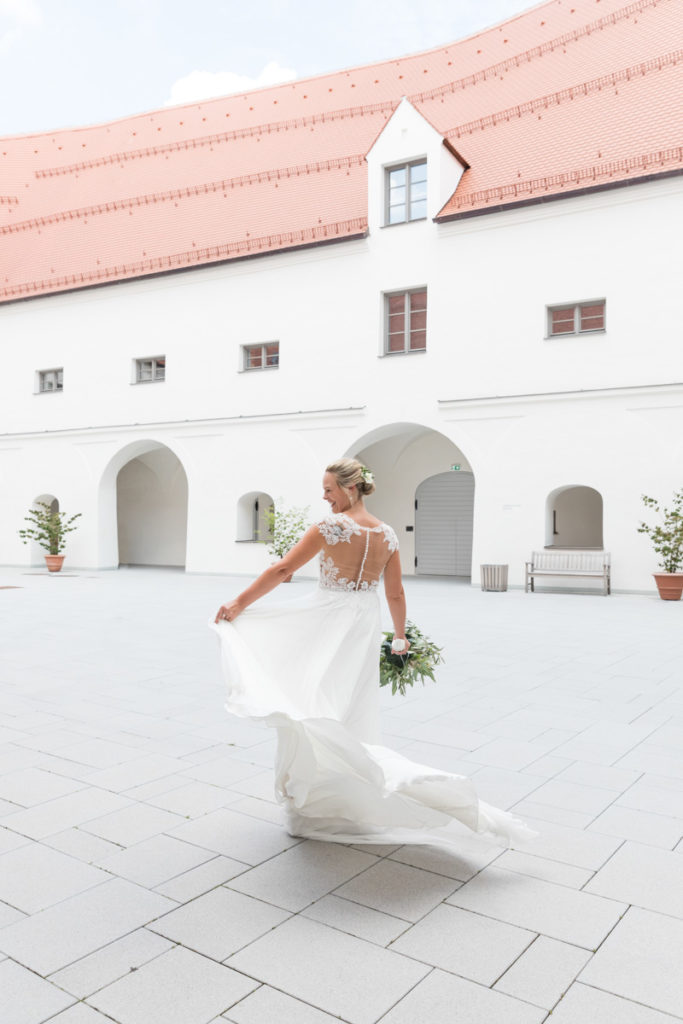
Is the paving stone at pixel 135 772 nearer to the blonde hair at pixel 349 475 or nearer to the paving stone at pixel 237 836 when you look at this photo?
the paving stone at pixel 237 836

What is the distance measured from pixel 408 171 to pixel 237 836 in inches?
776

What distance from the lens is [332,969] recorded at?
9.57ft

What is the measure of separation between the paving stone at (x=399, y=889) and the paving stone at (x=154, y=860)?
2.55 feet

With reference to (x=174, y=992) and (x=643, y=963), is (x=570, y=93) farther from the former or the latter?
(x=174, y=992)

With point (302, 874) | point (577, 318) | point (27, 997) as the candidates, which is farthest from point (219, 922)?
point (577, 318)

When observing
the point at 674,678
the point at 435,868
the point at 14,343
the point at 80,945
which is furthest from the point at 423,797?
the point at 14,343

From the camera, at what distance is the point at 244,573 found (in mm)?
22328

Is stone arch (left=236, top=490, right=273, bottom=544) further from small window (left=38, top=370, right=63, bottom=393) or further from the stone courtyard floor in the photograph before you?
the stone courtyard floor

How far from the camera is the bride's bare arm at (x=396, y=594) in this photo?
4.33 m

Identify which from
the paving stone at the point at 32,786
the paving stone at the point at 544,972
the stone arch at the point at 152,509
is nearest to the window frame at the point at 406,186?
the stone arch at the point at 152,509

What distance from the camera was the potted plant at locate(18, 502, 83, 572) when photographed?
950 inches

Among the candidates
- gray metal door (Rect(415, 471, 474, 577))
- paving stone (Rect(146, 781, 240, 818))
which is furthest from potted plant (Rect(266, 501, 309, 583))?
paving stone (Rect(146, 781, 240, 818))

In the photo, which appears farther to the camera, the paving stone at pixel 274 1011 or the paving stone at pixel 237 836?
the paving stone at pixel 237 836

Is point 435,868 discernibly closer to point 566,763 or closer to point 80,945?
point 80,945
